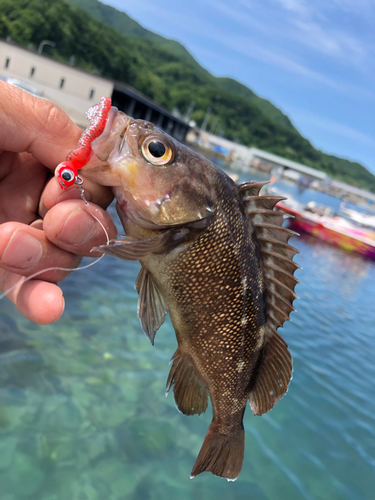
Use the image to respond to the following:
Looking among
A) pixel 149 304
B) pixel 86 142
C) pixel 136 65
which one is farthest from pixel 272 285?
pixel 136 65

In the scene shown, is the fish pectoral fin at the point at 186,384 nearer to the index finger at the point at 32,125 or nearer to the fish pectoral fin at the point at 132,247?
the fish pectoral fin at the point at 132,247

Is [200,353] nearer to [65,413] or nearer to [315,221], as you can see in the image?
[65,413]

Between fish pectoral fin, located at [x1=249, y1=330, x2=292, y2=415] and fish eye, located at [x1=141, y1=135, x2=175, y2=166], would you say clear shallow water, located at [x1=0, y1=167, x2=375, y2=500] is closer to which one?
fish pectoral fin, located at [x1=249, y1=330, x2=292, y2=415]

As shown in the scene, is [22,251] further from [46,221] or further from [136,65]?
[136,65]

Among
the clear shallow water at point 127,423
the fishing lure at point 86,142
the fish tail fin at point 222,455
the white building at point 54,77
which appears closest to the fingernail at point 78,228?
the fishing lure at point 86,142

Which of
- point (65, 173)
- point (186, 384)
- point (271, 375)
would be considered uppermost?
point (65, 173)

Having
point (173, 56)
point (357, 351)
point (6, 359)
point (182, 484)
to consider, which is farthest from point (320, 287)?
point (173, 56)

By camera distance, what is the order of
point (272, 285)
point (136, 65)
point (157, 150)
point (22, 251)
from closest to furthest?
point (157, 150), point (22, 251), point (272, 285), point (136, 65)
